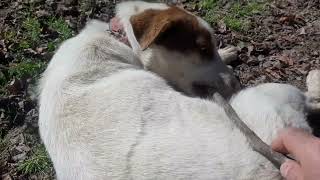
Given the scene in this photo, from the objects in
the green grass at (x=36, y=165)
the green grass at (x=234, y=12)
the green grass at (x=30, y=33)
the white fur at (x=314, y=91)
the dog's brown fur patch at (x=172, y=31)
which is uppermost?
the dog's brown fur patch at (x=172, y=31)

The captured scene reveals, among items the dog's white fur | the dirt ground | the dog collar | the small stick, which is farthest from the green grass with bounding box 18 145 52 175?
the small stick

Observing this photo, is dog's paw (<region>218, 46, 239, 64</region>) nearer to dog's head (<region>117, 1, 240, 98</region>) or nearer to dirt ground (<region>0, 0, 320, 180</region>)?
dirt ground (<region>0, 0, 320, 180</region>)

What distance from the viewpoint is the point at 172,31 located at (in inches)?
214

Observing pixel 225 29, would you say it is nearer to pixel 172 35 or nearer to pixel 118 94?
pixel 172 35

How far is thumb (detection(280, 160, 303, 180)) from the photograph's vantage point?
3.77 meters

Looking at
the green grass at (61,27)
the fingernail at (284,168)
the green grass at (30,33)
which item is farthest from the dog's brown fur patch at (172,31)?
the green grass at (30,33)

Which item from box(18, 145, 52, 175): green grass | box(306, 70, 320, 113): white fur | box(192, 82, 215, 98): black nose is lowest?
box(18, 145, 52, 175): green grass

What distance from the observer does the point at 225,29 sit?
7.36 meters

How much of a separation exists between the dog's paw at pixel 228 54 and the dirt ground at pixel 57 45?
90mm

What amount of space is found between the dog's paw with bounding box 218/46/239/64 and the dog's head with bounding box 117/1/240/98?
35.1 inches

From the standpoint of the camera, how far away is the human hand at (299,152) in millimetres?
3551

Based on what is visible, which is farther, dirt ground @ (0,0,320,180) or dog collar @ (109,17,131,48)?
dirt ground @ (0,0,320,180)

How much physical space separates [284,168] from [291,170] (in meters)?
0.10

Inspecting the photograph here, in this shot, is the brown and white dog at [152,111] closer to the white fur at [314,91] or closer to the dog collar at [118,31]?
the dog collar at [118,31]
